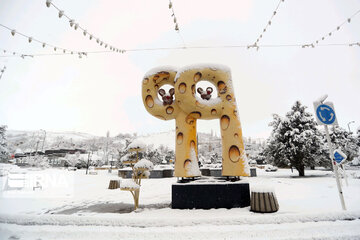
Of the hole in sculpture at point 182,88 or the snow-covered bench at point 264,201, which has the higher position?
the hole in sculpture at point 182,88

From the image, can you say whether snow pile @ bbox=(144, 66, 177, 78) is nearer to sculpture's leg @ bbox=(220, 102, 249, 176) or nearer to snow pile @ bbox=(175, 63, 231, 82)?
snow pile @ bbox=(175, 63, 231, 82)

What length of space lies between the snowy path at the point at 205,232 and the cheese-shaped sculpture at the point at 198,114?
282 cm

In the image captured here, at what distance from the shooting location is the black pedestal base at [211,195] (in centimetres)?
602

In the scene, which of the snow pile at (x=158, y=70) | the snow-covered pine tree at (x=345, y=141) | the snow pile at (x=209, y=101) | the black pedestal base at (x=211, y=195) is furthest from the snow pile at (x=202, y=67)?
the snow-covered pine tree at (x=345, y=141)

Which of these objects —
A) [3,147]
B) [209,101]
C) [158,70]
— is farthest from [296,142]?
[3,147]

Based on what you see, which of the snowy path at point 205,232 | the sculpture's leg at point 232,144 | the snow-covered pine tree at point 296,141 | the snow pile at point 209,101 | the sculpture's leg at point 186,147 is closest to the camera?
the snowy path at point 205,232

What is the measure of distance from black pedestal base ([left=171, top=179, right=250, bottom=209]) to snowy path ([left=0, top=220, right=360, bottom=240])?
2176mm

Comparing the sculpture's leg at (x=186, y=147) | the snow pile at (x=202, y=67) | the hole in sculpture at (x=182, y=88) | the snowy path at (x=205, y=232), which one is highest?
the snow pile at (x=202, y=67)

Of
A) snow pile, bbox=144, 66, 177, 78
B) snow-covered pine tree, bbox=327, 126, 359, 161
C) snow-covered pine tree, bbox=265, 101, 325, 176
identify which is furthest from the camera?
snow-covered pine tree, bbox=327, 126, 359, 161

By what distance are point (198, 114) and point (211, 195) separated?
2.97 meters

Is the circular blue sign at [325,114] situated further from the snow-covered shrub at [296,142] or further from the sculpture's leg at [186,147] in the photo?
the snow-covered shrub at [296,142]

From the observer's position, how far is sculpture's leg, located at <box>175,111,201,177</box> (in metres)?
6.80

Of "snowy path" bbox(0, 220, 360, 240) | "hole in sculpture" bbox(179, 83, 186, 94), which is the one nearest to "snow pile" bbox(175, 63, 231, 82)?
"hole in sculpture" bbox(179, 83, 186, 94)

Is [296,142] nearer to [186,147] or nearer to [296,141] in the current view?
[296,141]
